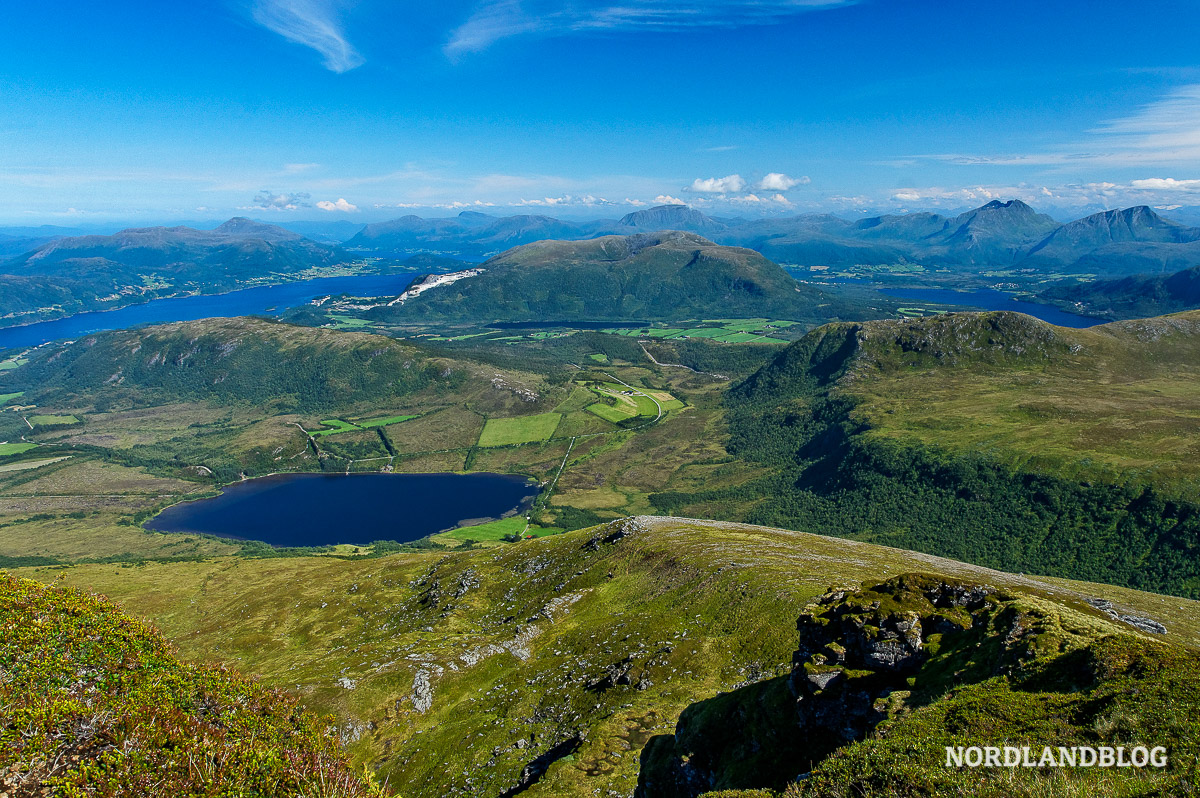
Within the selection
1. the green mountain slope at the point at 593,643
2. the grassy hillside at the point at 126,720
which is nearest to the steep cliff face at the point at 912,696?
the green mountain slope at the point at 593,643

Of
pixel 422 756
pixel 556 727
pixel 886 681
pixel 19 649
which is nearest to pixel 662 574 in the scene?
pixel 556 727

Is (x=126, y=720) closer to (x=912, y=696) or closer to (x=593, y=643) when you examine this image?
(x=912, y=696)

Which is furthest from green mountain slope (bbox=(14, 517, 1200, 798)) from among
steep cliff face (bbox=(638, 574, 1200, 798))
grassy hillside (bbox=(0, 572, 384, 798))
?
grassy hillside (bbox=(0, 572, 384, 798))

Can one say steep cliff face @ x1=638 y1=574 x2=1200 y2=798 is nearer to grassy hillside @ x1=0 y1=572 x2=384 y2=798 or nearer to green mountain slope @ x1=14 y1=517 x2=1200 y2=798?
green mountain slope @ x1=14 y1=517 x2=1200 y2=798

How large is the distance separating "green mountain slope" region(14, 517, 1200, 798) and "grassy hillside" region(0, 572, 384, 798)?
97.0 ft

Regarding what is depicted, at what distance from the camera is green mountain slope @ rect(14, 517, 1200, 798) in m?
42.7

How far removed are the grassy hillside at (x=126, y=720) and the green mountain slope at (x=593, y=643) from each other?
1164 inches

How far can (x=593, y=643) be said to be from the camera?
297ft

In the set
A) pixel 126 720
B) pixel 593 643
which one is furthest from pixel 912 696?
pixel 593 643

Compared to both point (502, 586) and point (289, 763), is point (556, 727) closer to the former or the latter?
point (289, 763)

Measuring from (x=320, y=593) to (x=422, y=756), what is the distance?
83.0m

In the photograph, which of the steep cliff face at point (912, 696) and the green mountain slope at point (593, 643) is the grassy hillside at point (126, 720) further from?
the green mountain slope at point (593, 643)

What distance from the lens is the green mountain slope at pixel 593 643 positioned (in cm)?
4266

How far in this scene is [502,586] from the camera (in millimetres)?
129375
